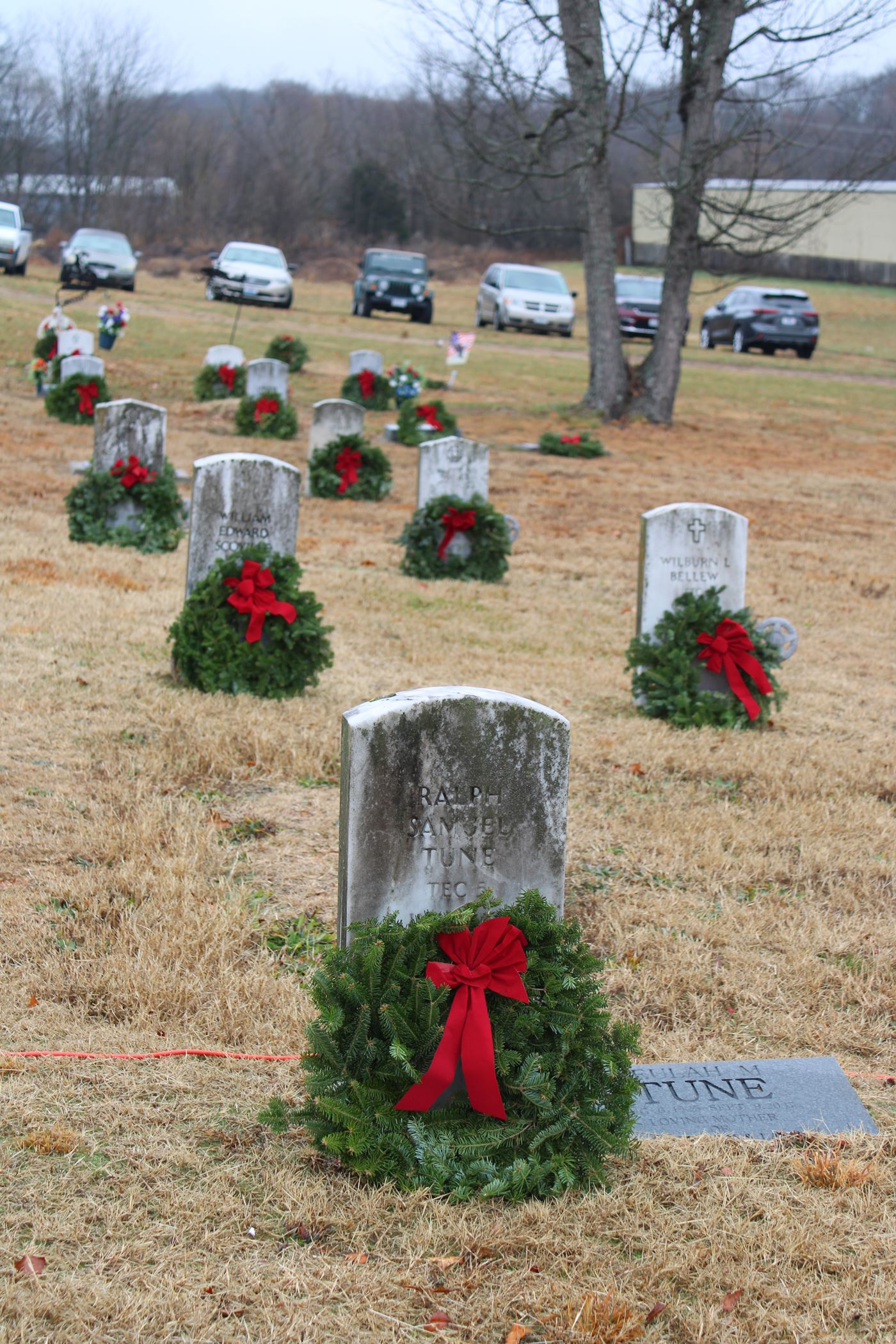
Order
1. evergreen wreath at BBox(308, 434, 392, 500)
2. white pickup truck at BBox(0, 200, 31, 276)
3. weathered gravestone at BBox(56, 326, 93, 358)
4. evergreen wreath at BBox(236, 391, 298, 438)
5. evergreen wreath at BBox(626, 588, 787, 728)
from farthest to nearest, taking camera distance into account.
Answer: white pickup truck at BBox(0, 200, 31, 276) → weathered gravestone at BBox(56, 326, 93, 358) → evergreen wreath at BBox(236, 391, 298, 438) → evergreen wreath at BBox(308, 434, 392, 500) → evergreen wreath at BBox(626, 588, 787, 728)

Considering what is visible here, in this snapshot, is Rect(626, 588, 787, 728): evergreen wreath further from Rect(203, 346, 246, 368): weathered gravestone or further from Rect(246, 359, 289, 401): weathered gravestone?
Rect(203, 346, 246, 368): weathered gravestone

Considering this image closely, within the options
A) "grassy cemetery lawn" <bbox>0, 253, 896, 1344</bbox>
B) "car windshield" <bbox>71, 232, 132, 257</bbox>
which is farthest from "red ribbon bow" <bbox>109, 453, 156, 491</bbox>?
"car windshield" <bbox>71, 232, 132, 257</bbox>

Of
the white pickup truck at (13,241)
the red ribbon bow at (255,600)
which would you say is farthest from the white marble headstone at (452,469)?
the white pickup truck at (13,241)

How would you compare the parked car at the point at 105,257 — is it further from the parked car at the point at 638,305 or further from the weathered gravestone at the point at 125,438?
the weathered gravestone at the point at 125,438

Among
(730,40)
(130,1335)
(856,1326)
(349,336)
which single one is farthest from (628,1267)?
(349,336)

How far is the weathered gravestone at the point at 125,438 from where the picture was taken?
31.7 feet

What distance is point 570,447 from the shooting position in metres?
16.0

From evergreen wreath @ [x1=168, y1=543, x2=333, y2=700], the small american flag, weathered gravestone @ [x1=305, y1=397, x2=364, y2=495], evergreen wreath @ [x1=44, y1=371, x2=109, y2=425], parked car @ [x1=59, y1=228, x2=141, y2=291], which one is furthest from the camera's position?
parked car @ [x1=59, y1=228, x2=141, y2=291]

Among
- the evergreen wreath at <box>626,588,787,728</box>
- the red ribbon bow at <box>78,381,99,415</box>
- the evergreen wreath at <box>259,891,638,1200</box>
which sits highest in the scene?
the red ribbon bow at <box>78,381,99,415</box>

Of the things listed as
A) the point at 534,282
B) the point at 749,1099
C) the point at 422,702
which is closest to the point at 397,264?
the point at 534,282

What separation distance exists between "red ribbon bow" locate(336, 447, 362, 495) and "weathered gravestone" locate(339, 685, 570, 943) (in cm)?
982

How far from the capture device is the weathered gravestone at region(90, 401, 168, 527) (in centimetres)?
966

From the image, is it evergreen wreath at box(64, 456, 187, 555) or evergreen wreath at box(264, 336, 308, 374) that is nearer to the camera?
evergreen wreath at box(64, 456, 187, 555)

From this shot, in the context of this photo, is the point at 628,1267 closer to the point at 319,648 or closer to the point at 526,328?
the point at 319,648
